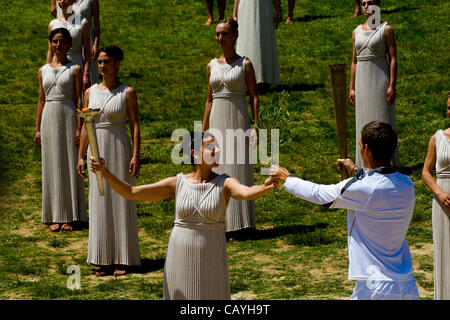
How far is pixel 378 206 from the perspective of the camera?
3986mm

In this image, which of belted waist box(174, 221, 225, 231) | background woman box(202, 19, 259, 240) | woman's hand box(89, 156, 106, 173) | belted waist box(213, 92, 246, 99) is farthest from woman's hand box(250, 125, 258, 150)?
woman's hand box(89, 156, 106, 173)

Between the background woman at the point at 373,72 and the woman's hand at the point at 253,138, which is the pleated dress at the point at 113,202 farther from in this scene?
the background woman at the point at 373,72

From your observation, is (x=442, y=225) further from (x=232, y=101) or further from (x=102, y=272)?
(x=102, y=272)

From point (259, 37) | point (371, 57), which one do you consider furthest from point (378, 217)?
point (259, 37)

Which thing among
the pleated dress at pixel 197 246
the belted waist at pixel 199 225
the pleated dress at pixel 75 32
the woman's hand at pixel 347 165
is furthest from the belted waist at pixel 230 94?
the woman's hand at pixel 347 165

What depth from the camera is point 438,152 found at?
19.0 feet

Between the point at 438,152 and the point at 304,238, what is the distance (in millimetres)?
2905

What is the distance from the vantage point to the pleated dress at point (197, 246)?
4.51m

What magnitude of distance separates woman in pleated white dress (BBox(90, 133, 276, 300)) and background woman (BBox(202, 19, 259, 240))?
141 inches

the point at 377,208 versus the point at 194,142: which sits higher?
the point at 194,142

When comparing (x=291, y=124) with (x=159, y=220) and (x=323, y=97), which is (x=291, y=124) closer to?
(x=323, y=97)

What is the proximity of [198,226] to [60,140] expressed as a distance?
486 centimetres

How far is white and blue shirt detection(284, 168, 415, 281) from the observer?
13.1ft

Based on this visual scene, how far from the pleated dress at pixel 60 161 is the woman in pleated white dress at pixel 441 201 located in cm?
463
